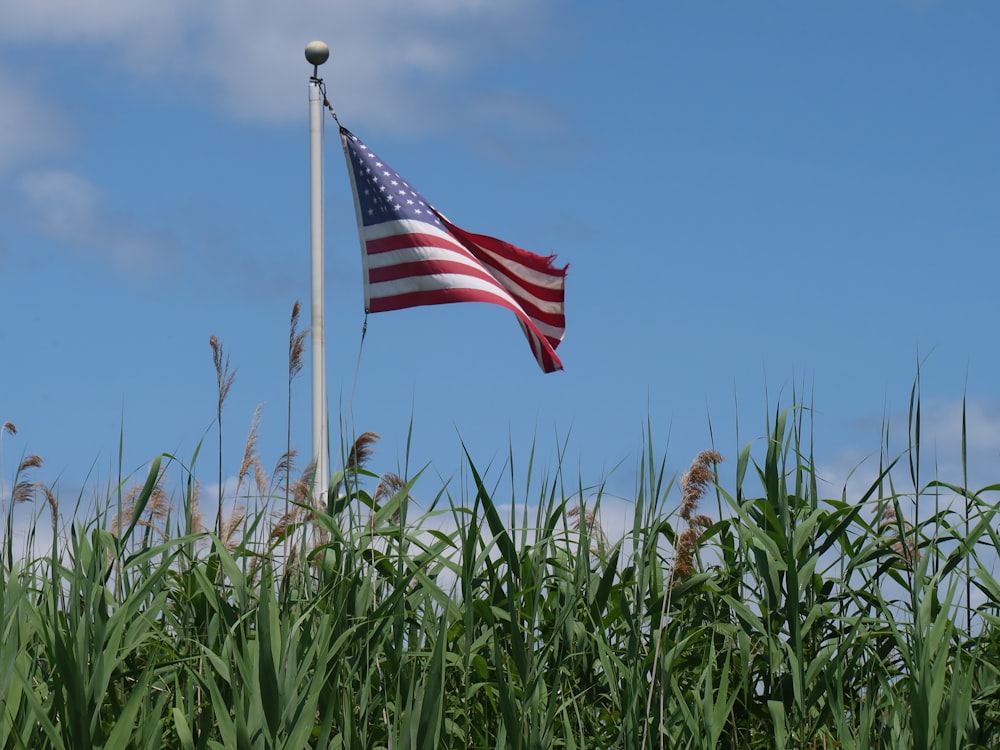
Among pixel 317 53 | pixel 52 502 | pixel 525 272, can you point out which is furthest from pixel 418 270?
pixel 52 502

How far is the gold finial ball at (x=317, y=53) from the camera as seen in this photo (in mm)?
9531

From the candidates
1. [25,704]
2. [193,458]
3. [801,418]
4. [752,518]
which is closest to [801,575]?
[752,518]

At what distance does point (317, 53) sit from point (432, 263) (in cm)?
208

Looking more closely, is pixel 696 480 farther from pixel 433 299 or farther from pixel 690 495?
pixel 433 299

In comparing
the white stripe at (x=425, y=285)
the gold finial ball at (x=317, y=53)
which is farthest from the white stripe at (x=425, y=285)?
the gold finial ball at (x=317, y=53)

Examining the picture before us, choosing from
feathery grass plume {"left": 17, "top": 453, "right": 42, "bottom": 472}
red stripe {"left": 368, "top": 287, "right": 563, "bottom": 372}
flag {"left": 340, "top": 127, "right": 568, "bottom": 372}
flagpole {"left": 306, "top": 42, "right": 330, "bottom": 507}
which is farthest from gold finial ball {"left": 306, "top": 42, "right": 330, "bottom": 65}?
feathery grass plume {"left": 17, "top": 453, "right": 42, "bottom": 472}

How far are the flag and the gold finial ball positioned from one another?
537 mm

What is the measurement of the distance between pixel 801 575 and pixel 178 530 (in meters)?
2.32

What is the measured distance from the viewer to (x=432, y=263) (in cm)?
873

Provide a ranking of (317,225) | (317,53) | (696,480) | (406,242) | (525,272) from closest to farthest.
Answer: (696,480)
(406,242)
(317,225)
(317,53)
(525,272)

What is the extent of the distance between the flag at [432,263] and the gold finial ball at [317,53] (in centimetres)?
54

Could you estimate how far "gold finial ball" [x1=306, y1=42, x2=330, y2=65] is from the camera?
375 inches

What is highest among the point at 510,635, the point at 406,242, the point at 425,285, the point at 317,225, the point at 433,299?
the point at 317,225

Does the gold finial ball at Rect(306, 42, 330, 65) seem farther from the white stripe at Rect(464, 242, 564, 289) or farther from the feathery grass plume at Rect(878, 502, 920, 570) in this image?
the feathery grass plume at Rect(878, 502, 920, 570)
